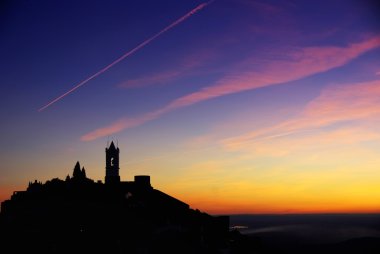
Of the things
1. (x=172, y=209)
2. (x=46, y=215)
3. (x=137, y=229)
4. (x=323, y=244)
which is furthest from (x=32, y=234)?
(x=323, y=244)

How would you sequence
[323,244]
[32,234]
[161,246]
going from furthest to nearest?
1. [323,244]
2. [32,234]
3. [161,246]

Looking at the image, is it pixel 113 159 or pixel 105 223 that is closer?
pixel 105 223

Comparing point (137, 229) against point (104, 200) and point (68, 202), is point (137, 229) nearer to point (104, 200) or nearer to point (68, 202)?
point (104, 200)

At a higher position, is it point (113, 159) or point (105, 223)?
point (113, 159)

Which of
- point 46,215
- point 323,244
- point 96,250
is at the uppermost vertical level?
point 46,215

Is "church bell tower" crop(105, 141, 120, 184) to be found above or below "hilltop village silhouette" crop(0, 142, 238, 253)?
above

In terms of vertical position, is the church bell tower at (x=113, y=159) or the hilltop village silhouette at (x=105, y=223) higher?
the church bell tower at (x=113, y=159)

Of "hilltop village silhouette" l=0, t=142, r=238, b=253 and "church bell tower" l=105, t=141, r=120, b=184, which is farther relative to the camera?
"church bell tower" l=105, t=141, r=120, b=184

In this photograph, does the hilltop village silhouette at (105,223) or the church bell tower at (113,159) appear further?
the church bell tower at (113,159)
